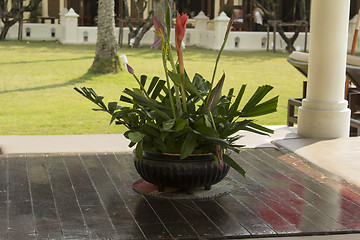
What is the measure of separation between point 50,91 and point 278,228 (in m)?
9.14

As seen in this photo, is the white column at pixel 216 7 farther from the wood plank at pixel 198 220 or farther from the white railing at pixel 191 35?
the wood plank at pixel 198 220

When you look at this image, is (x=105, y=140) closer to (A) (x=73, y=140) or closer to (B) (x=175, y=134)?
(A) (x=73, y=140)

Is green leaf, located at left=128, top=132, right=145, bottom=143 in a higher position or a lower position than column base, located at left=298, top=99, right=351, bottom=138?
higher

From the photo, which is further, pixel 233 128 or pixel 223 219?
pixel 233 128

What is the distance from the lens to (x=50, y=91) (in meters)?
12.7

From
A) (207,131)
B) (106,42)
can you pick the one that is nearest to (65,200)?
(207,131)

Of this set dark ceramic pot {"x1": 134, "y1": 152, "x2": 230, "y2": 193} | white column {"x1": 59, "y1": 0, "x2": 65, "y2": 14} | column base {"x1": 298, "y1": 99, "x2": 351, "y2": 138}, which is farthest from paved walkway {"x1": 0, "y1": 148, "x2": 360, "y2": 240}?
white column {"x1": 59, "y1": 0, "x2": 65, "y2": 14}

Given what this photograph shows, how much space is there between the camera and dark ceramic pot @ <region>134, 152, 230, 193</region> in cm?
472

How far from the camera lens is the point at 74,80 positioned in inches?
552

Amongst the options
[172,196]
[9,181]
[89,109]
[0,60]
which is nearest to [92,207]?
[172,196]

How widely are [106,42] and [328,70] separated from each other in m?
8.12

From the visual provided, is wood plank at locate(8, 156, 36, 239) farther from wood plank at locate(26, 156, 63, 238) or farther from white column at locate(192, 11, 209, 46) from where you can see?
white column at locate(192, 11, 209, 46)

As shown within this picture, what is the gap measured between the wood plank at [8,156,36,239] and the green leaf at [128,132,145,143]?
87 cm

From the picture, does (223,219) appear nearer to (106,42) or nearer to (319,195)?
(319,195)
